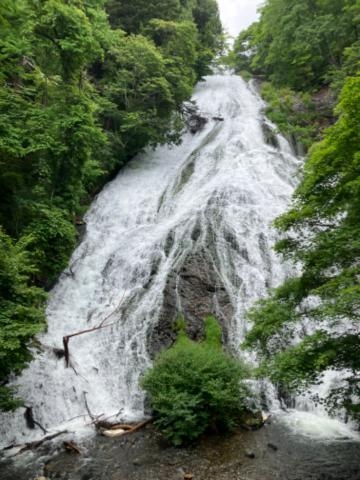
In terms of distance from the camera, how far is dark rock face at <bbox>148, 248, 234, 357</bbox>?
11.0 metres

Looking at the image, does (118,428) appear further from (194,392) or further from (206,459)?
(206,459)

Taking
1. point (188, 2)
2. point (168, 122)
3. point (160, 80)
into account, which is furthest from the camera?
point (188, 2)

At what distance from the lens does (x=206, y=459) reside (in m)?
7.43

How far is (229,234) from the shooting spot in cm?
1363

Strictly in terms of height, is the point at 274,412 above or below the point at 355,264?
below

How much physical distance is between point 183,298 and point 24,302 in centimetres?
465

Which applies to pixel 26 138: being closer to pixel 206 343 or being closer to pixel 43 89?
pixel 43 89

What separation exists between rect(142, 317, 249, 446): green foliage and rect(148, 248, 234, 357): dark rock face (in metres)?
1.76

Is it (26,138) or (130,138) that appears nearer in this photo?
(26,138)

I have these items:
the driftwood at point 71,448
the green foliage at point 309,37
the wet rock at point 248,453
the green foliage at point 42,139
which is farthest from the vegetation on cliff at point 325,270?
the green foliage at point 309,37

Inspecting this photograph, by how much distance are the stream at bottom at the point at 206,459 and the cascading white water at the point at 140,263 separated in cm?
137

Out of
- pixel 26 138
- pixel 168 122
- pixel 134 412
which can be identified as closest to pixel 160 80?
pixel 168 122

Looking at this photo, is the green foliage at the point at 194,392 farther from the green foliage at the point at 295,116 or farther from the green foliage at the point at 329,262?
the green foliage at the point at 295,116

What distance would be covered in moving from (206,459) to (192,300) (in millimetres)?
4810
